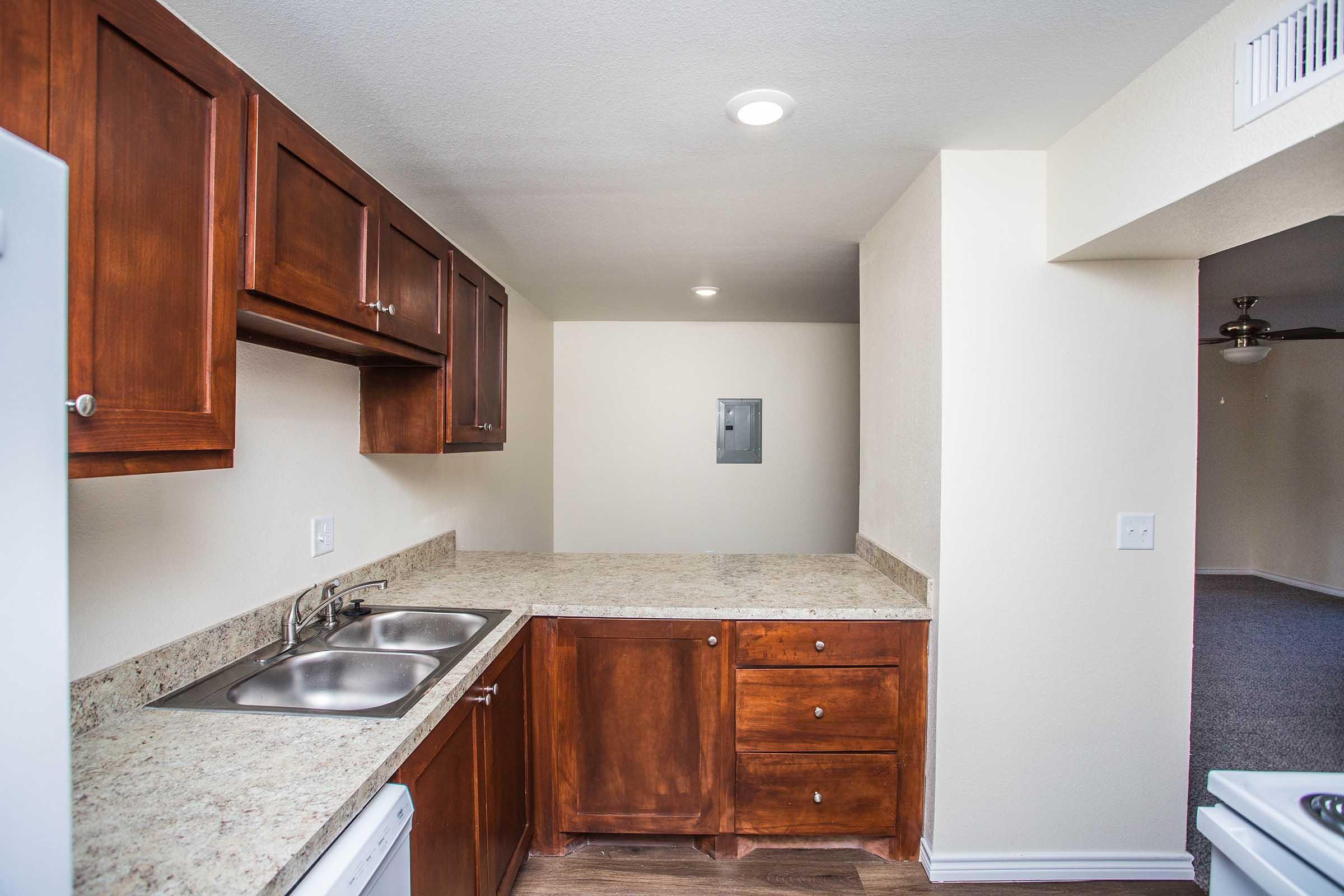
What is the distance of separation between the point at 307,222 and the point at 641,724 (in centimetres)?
170

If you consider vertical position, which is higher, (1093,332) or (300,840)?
(1093,332)

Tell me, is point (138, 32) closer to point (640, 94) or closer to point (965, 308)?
point (640, 94)

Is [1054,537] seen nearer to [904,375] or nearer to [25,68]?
[904,375]

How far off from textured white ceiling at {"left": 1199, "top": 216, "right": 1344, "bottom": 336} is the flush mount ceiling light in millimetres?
2337

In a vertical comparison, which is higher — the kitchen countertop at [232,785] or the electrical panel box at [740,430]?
the electrical panel box at [740,430]

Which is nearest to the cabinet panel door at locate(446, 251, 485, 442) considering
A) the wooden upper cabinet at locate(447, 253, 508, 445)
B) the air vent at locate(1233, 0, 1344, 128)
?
the wooden upper cabinet at locate(447, 253, 508, 445)

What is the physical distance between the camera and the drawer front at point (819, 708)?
2.05m

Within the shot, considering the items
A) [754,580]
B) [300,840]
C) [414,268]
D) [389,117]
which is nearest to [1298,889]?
[300,840]

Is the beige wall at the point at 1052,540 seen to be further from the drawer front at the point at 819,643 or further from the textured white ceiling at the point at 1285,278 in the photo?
the textured white ceiling at the point at 1285,278

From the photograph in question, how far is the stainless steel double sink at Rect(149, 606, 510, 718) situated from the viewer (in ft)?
4.42

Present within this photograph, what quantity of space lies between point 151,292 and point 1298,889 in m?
1.83

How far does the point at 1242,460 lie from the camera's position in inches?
239

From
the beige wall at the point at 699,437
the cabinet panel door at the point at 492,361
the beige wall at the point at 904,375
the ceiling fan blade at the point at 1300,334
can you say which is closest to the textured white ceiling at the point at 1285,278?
the ceiling fan blade at the point at 1300,334

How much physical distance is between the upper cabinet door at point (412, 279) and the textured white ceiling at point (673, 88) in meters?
0.24
